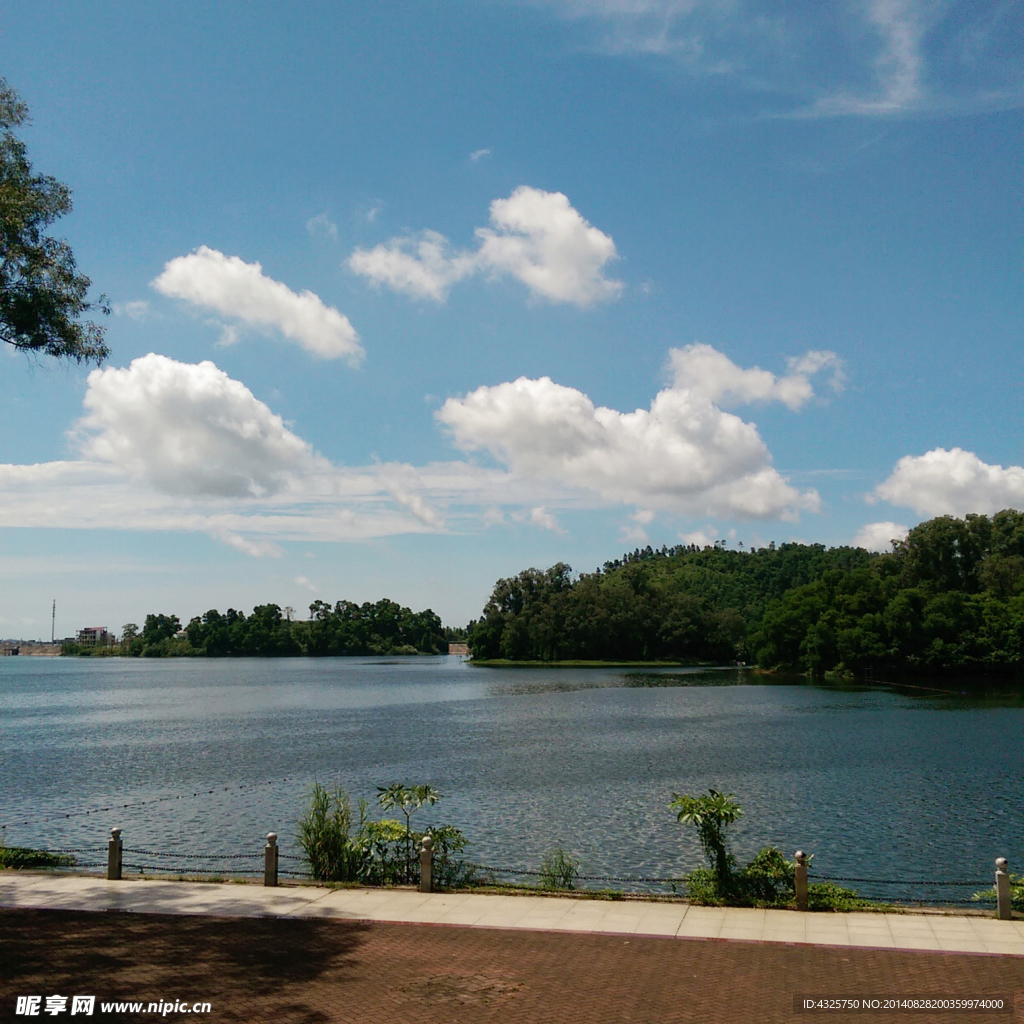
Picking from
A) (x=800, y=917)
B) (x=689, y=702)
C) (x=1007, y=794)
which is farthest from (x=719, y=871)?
(x=689, y=702)

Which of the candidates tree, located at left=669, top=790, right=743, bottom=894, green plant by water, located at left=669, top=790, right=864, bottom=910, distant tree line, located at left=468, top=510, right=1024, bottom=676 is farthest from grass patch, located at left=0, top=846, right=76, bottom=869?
distant tree line, located at left=468, top=510, right=1024, bottom=676

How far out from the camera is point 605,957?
13.1m

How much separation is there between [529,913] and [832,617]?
12338 cm

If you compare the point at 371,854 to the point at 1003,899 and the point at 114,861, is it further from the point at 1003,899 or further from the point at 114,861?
the point at 1003,899

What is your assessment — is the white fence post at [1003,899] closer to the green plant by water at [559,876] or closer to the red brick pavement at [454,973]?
the red brick pavement at [454,973]

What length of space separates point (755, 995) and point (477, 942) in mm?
4496

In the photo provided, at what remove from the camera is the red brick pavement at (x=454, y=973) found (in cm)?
1082

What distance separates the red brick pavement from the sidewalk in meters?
0.51

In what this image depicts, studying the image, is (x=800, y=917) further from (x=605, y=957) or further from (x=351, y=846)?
(x=351, y=846)

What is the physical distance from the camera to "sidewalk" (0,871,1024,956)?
14047 millimetres

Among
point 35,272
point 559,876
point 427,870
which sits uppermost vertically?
point 35,272

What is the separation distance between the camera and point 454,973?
12.3m

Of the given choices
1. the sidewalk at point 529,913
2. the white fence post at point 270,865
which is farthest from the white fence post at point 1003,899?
the white fence post at point 270,865

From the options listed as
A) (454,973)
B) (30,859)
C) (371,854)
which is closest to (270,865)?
(371,854)
